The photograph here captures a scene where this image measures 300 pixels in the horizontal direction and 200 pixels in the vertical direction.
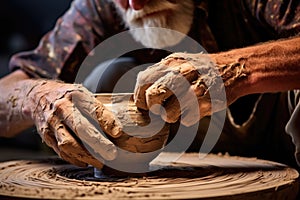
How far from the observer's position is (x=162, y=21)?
1427 millimetres

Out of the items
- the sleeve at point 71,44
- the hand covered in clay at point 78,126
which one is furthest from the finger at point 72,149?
the sleeve at point 71,44

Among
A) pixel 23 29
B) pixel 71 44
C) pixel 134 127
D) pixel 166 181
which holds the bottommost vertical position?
pixel 166 181

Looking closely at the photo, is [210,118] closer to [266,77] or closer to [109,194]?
[266,77]

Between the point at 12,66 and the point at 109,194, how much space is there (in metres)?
1.06

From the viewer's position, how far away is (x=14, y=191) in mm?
914

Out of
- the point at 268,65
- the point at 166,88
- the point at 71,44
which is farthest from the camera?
the point at 71,44

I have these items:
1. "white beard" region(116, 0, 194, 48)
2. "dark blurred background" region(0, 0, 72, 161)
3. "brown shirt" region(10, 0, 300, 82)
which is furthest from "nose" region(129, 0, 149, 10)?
"dark blurred background" region(0, 0, 72, 161)

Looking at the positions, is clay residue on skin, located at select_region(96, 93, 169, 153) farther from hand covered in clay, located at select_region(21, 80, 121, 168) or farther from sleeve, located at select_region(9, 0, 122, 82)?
sleeve, located at select_region(9, 0, 122, 82)

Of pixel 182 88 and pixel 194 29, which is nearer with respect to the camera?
pixel 182 88

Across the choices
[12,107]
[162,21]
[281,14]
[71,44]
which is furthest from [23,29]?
[281,14]

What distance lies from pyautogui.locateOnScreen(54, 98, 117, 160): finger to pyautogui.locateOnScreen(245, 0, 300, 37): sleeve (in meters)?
0.58

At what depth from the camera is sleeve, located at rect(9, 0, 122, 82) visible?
1.75 m

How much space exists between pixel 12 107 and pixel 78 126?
538 millimetres

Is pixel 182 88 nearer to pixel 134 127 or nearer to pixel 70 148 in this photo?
pixel 134 127
